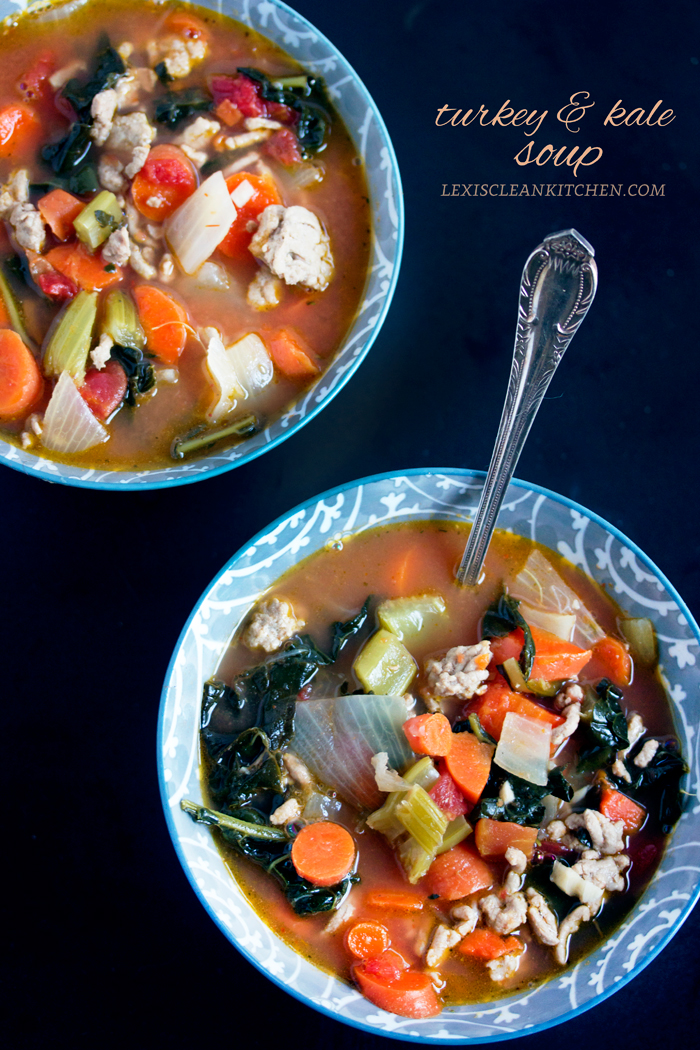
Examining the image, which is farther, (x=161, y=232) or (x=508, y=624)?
(x=161, y=232)

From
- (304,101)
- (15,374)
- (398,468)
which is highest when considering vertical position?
(304,101)

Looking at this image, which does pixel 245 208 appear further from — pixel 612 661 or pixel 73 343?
pixel 612 661

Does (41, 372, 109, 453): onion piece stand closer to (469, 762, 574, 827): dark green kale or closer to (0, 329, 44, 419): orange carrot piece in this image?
(0, 329, 44, 419): orange carrot piece

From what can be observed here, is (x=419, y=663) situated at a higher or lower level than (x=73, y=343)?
lower

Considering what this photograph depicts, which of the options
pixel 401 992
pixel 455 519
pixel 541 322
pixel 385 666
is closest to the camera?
pixel 541 322

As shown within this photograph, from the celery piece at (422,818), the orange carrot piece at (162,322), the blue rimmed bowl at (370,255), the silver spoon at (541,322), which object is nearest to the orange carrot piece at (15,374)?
the blue rimmed bowl at (370,255)

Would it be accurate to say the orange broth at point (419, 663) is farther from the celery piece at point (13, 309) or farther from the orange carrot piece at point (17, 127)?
the orange carrot piece at point (17, 127)

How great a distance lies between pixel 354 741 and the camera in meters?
2.87

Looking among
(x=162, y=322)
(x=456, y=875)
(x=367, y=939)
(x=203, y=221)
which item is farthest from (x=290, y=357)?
(x=367, y=939)

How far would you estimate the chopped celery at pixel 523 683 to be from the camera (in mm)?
2932

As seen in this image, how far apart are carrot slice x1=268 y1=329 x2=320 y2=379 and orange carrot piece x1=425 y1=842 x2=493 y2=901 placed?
1785mm

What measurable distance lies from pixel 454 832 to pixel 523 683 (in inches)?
21.4

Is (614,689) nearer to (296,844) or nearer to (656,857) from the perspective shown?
(656,857)

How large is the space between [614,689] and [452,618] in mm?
609
